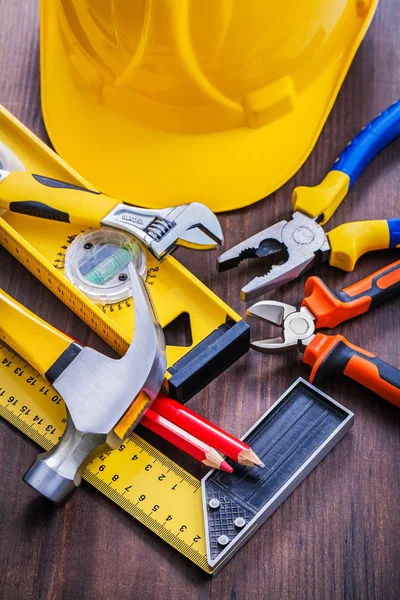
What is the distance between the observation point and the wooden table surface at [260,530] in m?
1.13

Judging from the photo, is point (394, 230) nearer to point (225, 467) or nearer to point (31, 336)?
point (225, 467)

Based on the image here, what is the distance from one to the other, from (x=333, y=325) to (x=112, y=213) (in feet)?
1.31

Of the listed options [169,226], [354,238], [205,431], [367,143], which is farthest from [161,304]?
[367,143]

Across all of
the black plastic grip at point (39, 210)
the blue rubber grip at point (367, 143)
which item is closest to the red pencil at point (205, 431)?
the black plastic grip at point (39, 210)

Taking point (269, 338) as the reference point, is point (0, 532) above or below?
below

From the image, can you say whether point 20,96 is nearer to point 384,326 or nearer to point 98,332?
point 98,332

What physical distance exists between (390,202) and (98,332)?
58 centimetres

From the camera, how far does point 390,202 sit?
1438 millimetres

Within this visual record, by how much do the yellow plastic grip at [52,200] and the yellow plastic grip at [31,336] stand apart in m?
0.17

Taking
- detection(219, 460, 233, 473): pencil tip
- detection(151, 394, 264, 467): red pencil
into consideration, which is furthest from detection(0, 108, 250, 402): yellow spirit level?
detection(219, 460, 233, 473): pencil tip

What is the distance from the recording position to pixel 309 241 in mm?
1308

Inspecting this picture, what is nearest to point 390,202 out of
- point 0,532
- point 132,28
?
point 132,28

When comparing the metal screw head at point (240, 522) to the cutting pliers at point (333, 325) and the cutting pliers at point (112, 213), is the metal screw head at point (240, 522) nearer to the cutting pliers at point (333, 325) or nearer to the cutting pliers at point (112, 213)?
the cutting pliers at point (333, 325)

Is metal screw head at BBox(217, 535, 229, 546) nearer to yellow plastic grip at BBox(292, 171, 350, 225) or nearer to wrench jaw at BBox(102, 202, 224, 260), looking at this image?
wrench jaw at BBox(102, 202, 224, 260)
